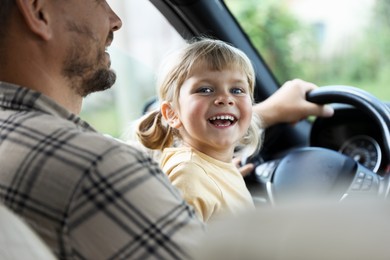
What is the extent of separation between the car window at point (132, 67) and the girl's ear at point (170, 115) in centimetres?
339

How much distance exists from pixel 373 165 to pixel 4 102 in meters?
1.33

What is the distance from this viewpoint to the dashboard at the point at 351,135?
2.41 meters

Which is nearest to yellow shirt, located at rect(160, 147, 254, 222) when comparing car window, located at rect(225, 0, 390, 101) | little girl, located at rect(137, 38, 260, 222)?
little girl, located at rect(137, 38, 260, 222)

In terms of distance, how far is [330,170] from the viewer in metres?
2.17

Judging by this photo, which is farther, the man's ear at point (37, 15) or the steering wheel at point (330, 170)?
the steering wheel at point (330, 170)

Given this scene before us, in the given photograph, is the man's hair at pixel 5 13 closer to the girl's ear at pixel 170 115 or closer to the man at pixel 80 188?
the man at pixel 80 188

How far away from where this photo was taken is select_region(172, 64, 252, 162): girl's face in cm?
200

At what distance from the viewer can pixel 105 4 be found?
1.71m

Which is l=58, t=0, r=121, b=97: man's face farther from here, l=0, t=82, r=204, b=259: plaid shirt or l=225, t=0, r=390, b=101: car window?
l=225, t=0, r=390, b=101: car window

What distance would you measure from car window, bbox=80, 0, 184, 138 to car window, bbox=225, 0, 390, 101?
108 centimetres

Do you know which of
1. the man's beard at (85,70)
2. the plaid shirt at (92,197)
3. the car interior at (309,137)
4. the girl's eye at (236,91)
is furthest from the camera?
the car interior at (309,137)

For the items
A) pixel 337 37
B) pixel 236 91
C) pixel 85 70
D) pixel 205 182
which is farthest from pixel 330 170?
pixel 337 37

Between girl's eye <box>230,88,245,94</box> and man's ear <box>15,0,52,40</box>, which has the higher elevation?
man's ear <box>15,0,52,40</box>

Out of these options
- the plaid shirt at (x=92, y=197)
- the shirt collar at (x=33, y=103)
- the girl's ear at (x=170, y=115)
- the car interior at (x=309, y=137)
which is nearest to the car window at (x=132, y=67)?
the car interior at (x=309, y=137)
